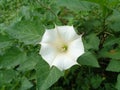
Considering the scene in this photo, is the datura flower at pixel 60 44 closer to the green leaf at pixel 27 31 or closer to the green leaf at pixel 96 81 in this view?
the green leaf at pixel 27 31

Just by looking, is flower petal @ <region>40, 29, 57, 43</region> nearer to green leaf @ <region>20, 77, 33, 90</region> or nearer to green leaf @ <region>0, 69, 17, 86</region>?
green leaf @ <region>20, 77, 33, 90</region>

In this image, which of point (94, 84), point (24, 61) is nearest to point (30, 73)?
point (24, 61)

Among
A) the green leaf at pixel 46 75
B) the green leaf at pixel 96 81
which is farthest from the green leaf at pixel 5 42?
the green leaf at pixel 96 81

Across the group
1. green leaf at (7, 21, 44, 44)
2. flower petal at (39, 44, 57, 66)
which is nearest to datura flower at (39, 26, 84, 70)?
flower petal at (39, 44, 57, 66)

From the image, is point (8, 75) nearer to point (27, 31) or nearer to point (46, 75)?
point (27, 31)

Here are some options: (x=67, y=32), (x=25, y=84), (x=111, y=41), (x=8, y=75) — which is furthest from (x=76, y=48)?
(x=8, y=75)

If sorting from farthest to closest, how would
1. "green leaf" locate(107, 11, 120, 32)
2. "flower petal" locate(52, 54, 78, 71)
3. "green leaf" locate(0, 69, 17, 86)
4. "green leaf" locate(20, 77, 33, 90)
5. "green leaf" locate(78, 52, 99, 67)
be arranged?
"green leaf" locate(0, 69, 17, 86)
"green leaf" locate(20, 77, 33, 90)
"green leaf" locate(107, 11, 120, 32)
"green leaf" locate(78, 52, 99, 67)
"flower petal" locate(52, 54, 78, 71)
